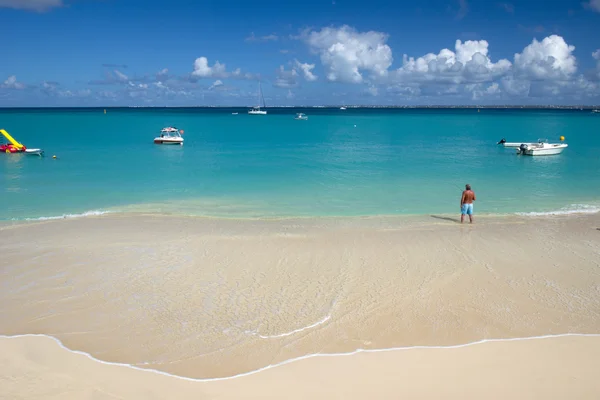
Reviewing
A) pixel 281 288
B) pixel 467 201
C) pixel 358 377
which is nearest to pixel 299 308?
pixel 281 288

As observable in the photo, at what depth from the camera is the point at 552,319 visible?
32.7ft

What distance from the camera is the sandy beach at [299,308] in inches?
306

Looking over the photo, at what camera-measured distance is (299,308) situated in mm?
10469

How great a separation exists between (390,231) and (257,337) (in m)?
9.17

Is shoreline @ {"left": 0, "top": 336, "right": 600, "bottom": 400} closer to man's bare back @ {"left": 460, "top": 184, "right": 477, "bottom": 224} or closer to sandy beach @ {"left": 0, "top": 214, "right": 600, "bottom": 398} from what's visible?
sandy beach @ {"left": 0, "top": 214, "right": 600, "bottom": 398}

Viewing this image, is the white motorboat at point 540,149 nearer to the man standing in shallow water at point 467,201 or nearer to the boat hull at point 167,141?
the man standing in shallow water at point 467,201

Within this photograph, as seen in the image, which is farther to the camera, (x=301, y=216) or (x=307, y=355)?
(x=301, y=216)

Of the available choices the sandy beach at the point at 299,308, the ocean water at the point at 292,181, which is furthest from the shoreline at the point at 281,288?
the ocean water at the point at 292,181

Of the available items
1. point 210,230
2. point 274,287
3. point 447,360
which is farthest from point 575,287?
point 210,230

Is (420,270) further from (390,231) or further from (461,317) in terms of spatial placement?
(390,231)

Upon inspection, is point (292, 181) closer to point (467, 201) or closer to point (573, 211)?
point (467, 201)

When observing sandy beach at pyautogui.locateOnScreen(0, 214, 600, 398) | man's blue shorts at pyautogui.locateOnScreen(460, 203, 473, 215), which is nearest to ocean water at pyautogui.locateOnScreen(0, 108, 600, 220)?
man's blue shorts at pyautogui.locateOnScreen(460, 203, 473, 215)

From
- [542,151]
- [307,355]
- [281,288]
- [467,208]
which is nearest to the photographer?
[307,355]

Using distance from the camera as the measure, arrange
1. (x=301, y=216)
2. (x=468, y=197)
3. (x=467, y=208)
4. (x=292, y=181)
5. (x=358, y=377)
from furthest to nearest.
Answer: (x=292, y=181), (x=301, y=216), (x=467, y=208), (x=468, y=197), (x=358, y=377)
